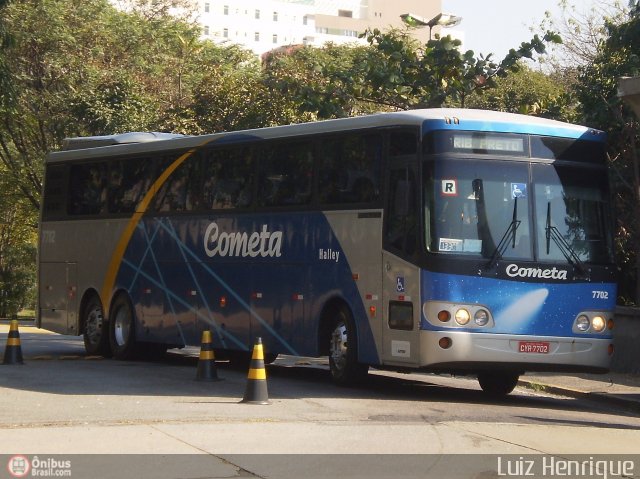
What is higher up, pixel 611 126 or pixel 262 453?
pixel 611 126

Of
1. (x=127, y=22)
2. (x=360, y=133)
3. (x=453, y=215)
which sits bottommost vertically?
(x=453, y=215)

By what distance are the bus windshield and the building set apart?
136 m

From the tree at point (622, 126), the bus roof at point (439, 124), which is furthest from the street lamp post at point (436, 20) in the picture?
the bus roof at point (439, 124)

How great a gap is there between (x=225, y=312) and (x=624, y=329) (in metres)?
6.42

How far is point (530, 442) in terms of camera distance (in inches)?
454

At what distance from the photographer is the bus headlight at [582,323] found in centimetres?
1541

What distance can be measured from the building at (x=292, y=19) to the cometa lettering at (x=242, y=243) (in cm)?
13282

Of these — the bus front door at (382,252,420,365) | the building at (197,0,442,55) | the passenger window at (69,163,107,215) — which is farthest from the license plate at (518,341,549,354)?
the building at (197,0,442,55)

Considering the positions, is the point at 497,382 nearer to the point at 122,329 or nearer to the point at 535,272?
the point at 535,272

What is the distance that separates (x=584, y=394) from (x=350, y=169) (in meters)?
4.57

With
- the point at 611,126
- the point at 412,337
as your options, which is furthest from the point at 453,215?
the point at 611,126

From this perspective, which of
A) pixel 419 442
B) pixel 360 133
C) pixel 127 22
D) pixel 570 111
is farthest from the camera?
pixel 127 22

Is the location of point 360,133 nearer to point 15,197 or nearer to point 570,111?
point 570,111

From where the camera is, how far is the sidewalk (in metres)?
16.5
